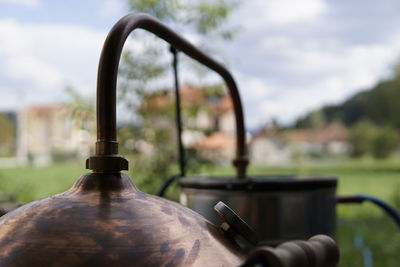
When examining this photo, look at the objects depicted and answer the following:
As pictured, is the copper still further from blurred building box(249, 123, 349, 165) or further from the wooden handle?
blurred building box(249, 123, 349, 165)

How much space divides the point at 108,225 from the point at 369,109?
95.0 feet

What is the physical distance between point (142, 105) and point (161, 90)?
286mm

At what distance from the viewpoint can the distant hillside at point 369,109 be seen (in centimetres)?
2569

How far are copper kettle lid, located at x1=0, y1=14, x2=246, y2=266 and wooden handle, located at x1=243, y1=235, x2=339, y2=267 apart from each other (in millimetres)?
159

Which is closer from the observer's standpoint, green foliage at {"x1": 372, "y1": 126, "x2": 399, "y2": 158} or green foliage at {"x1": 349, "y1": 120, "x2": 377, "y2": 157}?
green foliage at {"x1": 372, "y1": 126, "x2": 399, "y2": 158}

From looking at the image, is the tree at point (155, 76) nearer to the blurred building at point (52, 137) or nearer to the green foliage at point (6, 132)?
the blurred building at point (52, 137)

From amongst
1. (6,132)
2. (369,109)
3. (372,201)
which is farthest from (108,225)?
(369,109)

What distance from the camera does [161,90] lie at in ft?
20.5

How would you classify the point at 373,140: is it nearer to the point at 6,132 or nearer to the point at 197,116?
the point at 6,132

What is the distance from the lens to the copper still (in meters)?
0.96

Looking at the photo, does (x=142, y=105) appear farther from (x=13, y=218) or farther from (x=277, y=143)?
(x=277, y=143)

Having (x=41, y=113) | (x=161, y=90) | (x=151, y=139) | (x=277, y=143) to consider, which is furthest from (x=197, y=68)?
(x=41, y=113)

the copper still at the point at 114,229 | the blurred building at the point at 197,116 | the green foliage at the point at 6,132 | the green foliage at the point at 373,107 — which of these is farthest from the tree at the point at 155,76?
the green foliage at the point at 6,132

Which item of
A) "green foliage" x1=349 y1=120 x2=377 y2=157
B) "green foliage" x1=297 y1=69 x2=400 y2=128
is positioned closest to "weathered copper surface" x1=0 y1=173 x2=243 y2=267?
"green foliage" x1=297 y1=69 x2=400 y2=128
